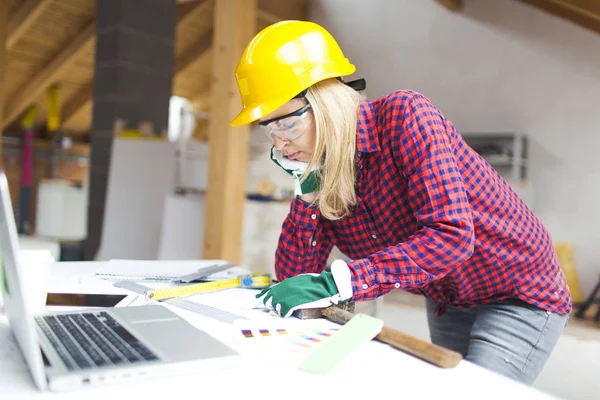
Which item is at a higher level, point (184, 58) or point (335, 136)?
point (184, 58)

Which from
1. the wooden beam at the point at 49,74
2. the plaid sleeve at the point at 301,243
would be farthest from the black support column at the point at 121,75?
the plaid sleeve at the point at 301,243

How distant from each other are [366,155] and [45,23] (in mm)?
7028

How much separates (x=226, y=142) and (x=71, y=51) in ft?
17.6

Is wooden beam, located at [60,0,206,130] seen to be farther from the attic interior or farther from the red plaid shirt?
the red plaid shirt

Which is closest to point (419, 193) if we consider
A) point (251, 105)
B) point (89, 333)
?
point (251, 105)

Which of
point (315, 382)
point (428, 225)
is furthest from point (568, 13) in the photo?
point (315, 382)

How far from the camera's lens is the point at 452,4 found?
5914 mm

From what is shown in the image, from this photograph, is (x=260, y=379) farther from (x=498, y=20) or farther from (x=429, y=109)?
(x=498, y=20)

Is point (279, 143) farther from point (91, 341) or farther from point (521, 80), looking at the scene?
point (521, 80)

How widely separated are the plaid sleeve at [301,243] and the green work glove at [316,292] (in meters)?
0.31

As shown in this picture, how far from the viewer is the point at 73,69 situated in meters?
8.04

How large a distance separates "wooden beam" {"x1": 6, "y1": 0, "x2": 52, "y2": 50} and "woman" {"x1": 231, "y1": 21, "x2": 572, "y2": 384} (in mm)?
6176

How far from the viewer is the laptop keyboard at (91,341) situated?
729mm

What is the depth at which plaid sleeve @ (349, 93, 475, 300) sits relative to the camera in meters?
1.05
